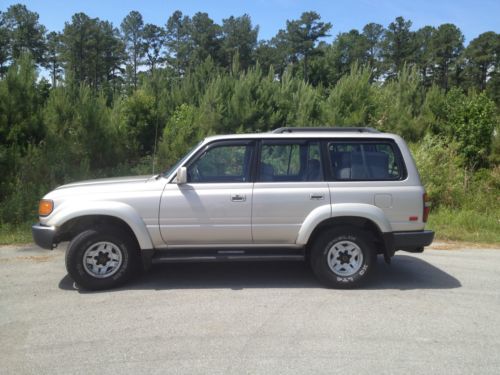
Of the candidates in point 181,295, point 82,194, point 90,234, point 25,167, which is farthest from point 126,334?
point 25,167

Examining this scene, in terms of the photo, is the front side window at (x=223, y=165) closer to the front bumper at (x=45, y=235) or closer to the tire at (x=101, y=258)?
the tire at (x=101, y=258)

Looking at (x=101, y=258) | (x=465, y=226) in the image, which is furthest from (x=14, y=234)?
(x=465, y=226)

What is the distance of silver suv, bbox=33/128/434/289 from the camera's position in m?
5.90

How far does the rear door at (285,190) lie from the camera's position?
234 inches

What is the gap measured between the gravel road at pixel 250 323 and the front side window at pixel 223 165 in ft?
4.57

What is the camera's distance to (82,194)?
595 centimetres

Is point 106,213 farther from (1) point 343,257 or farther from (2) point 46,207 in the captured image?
(1) point 343,257

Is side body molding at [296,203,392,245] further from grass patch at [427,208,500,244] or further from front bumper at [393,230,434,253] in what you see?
grass patch at [427,208,500,244]

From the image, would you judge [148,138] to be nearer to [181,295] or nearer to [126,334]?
[181,295]

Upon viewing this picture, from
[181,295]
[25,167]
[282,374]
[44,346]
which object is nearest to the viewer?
[282,374]

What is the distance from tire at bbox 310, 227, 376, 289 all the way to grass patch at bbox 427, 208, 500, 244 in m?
4.22

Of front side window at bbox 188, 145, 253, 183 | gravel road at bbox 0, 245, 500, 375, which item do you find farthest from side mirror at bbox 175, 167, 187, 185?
gravel road at bbox 0, 245, 500, 375

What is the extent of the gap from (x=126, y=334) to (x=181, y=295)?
1.22 meters

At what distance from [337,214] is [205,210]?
1603mm
